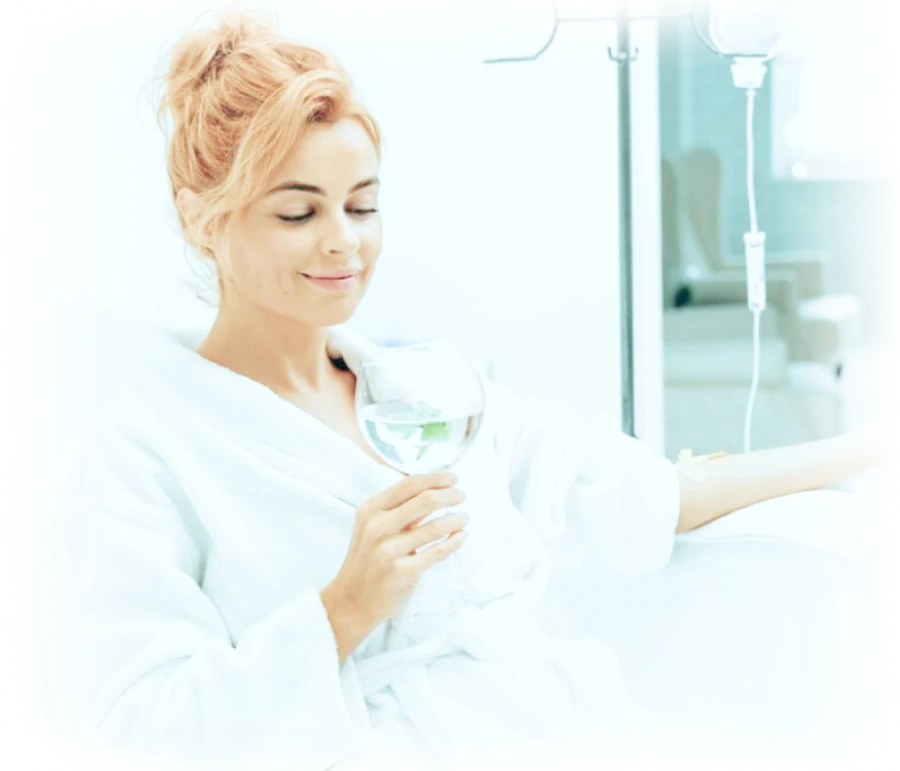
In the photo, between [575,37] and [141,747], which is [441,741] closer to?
[141,747]

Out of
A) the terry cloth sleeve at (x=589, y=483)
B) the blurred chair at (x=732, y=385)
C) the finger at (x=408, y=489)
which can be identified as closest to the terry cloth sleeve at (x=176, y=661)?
the finger at (x=408, y=489)

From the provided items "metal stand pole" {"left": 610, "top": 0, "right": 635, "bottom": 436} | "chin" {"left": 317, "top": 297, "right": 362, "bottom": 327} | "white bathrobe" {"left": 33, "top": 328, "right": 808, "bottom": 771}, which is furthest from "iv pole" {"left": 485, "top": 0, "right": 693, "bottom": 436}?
"chin" {"left": 317, "top": 297, "right": 362, "bottom": 327}

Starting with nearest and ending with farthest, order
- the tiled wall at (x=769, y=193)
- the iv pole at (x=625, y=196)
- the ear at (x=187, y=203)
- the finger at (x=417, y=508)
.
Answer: the finger at (x=417, y=508) < the ear at (x=187, y=203) < the iv pole at (x=625, y=196) < the tiled wall at (x=769, y=193)

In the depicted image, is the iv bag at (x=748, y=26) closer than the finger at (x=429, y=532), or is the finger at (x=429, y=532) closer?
the finger at (x=429, y=532)

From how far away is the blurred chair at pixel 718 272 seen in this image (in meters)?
1.46

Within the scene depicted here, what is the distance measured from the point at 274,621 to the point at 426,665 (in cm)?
18

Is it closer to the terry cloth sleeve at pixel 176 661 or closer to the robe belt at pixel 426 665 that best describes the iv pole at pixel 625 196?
the robe belt at pixel 426 665

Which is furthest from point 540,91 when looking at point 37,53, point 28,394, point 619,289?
point 28,394

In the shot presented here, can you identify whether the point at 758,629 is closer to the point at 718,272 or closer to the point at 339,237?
the point at 718,272

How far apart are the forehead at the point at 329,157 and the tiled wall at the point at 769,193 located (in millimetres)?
519

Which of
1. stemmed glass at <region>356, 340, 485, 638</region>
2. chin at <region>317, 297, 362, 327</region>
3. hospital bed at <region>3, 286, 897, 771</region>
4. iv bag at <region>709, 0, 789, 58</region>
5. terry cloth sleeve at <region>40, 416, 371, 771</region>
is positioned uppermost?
iv bag at <region>709, 0, 789, 58</region>

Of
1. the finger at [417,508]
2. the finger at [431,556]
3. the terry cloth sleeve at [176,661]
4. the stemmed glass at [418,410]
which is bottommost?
the terry cloth sleeve at [176,661]

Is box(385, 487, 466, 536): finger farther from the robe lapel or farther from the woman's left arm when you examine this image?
the woman's left arm

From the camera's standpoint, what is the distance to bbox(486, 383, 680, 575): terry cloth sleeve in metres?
1.26
